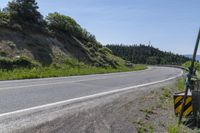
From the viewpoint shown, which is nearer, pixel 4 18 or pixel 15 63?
pixel 15 63

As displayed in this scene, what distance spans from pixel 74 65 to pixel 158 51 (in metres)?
121

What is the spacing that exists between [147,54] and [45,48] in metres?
116

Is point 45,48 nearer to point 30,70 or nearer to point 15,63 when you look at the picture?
point 15,63

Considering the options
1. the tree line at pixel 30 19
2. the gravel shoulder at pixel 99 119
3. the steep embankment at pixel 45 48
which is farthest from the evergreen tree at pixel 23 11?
the gravel shoulder at pixel 99 119

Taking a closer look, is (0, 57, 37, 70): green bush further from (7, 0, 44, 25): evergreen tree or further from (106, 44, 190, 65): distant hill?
(106, 44, 190, 65): distant hill

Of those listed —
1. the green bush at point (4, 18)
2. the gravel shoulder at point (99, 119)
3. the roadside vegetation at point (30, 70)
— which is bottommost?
the gravel shoulder at point (99, 119)

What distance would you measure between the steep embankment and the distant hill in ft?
293

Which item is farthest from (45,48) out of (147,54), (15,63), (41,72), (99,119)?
(147,54)

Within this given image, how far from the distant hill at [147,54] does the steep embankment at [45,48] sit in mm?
89301

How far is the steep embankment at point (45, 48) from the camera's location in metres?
28.5

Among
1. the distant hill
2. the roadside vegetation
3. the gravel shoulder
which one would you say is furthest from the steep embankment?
the distant hill

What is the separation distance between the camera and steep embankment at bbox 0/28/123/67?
28.5 metres

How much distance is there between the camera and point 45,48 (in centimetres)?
3253

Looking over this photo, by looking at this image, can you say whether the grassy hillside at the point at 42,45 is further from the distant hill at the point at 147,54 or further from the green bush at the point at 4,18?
the distant hill at the point at 147,54
